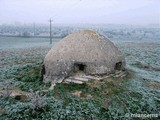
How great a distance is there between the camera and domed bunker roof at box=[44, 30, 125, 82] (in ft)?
40.5

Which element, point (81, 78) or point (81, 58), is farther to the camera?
point (81, 58)

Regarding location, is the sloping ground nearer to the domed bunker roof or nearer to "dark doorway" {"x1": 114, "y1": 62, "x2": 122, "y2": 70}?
the domed bunker roof

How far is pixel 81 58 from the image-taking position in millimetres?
12406

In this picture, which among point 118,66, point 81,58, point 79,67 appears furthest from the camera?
point 118,66

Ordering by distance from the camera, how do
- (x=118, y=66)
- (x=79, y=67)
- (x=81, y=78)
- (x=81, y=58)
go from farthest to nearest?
(x=118, y=66) → (x=79, y=67) → (x=81, y=58) → (x=81, y=78)

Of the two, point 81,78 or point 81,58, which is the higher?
point 81,58

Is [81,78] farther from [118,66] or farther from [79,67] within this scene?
[118,66]

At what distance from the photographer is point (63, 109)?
31.2 ft

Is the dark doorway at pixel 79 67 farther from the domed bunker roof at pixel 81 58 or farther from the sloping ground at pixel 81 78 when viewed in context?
the sloping ground at pixel 81 78

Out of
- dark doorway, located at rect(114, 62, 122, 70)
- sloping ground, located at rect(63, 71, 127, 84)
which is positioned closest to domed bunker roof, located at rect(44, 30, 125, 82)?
dark doorway, located at rect(114, 62, 122, 70)

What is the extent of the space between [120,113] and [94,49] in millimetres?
4525

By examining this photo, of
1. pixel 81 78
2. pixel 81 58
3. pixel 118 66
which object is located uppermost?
pixel 81 58

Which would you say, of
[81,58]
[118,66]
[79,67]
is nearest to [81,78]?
[79,67]

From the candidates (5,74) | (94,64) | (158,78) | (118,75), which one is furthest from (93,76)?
(5,74)
